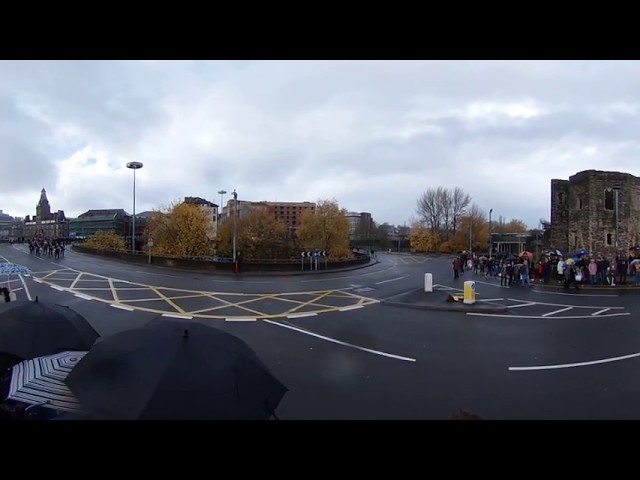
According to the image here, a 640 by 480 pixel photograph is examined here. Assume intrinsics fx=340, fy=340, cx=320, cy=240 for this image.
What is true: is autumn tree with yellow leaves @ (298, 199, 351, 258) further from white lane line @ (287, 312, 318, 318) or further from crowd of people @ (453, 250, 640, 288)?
white lane line @ (287, 312, 318, 318)

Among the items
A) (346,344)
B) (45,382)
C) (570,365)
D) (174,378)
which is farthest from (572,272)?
(45,382)

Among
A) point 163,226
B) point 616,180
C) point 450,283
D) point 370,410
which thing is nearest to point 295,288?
point 450,283

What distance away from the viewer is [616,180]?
3183cm

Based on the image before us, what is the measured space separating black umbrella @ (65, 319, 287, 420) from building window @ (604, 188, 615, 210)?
40.0 metres

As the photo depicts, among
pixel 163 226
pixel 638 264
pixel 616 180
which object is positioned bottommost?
pixel 638 264

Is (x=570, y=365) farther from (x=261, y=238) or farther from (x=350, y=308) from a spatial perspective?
(x=261, y=238)

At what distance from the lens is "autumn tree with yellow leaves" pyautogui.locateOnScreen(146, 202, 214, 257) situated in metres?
34.3

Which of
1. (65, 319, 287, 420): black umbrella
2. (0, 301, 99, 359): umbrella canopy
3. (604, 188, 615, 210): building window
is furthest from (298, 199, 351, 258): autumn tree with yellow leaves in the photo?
(65, 319, 287, 420): black umbrella

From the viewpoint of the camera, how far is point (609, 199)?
3195 centimetres

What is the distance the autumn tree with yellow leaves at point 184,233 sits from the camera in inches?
1352

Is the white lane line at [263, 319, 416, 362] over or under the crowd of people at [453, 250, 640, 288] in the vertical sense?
under

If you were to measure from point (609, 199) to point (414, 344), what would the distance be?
35.4m
